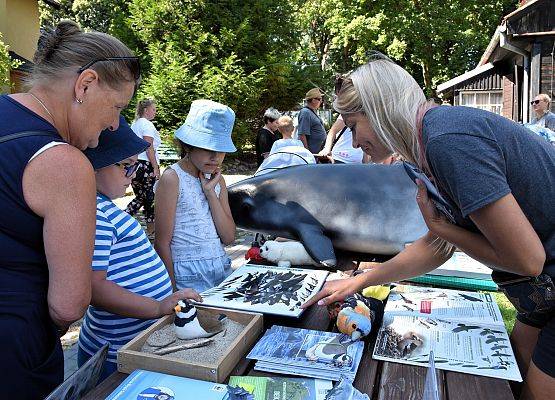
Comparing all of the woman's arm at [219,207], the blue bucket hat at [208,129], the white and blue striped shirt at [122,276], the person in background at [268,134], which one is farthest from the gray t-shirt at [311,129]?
the white and blue striped shirt at [122,276]

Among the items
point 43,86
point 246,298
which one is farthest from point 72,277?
point 246,298

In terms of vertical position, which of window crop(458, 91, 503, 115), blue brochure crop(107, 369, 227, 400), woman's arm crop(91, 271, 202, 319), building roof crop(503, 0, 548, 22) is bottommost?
window crop(458, 91, 503, 115)

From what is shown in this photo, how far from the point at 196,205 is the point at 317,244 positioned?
2.88ft

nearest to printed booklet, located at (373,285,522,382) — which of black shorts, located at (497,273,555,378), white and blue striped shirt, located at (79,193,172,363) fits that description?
black shorts, located at (497,273,555,378)

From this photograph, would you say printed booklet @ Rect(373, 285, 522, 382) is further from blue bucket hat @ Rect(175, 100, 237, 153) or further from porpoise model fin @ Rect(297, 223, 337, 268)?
blue bucket hat @ Rect(175, 100, 237, 153)

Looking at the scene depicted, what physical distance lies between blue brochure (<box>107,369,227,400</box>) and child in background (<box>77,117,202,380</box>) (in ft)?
1.38

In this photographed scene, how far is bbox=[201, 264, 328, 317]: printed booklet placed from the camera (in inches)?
86.0

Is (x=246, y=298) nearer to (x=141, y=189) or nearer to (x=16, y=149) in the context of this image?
(x=16, y=149)

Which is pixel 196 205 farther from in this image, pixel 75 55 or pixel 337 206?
pixel 75 55

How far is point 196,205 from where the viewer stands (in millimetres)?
3088

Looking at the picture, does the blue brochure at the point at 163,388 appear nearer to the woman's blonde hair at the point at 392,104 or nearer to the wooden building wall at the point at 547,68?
the woman's blonde hair at the point at 392,104

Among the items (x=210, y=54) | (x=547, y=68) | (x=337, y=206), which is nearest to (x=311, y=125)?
(x=337, y=206)

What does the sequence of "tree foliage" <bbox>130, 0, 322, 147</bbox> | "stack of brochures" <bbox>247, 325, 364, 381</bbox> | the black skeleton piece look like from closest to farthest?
"stack of brochures" <bbox>247, 325, 364, 381</bbox> → the black skeleton piece → "tree foliage" <bbox>130, 0, 322, 147</bbox>

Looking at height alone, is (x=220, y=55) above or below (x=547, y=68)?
above
